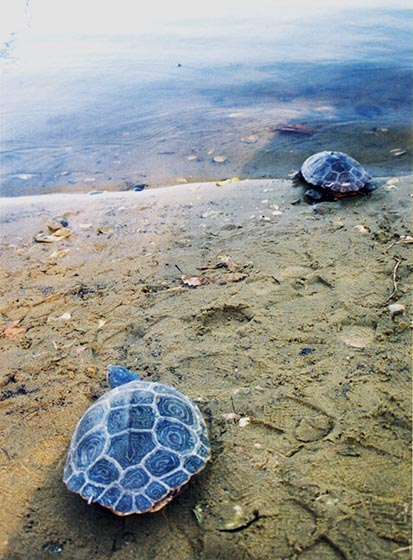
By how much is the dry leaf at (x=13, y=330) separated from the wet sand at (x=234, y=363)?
0.06 feet

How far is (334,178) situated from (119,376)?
13.6 ft

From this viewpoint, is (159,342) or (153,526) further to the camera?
(159,342)

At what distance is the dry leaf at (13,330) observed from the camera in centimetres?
393

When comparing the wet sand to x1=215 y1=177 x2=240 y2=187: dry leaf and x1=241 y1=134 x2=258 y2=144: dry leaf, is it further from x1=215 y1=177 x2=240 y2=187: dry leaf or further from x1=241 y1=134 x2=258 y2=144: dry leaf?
x1=241 y1=134 x2=258 y2=144: dry leaf

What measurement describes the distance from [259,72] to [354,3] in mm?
8007

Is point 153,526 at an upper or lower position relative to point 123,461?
lower

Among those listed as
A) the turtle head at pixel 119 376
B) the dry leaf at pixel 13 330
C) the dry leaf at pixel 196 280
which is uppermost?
the turtle head at pixel 119 376

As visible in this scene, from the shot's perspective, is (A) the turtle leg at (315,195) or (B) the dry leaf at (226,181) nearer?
(A) the turtle leg at (315,195)

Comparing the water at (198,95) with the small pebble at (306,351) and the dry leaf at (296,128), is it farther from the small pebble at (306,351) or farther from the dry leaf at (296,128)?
the small pebble at (306,351)

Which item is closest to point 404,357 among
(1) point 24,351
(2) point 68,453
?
(2) point 68,453

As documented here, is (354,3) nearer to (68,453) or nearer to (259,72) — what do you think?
(259,72)

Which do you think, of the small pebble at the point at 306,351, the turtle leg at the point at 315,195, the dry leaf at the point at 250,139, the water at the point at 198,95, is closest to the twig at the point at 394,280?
the small pebble at the point at 306,351

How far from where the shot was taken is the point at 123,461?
7.99 feet

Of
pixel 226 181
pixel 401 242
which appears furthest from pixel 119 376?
pixel 226 181
